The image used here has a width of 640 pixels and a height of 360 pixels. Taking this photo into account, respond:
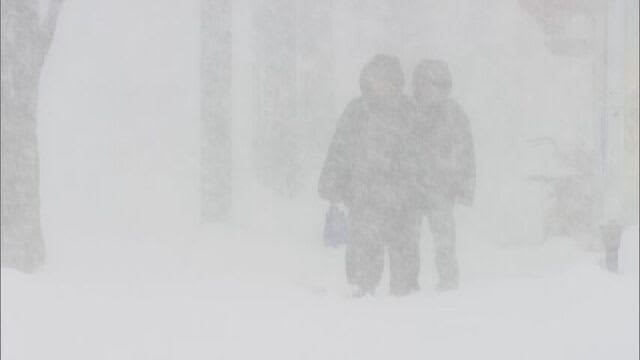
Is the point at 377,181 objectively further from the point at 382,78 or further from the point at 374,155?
the point at 382,78

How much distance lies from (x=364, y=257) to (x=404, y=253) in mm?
140

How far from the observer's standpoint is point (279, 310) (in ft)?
8.98

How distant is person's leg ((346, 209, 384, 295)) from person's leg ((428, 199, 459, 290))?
0.69 ft

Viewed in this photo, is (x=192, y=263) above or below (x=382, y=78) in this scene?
below

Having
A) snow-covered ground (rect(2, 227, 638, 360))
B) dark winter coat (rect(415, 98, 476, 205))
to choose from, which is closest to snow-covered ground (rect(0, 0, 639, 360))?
snow-covered ground (rect(2, 227, 638, 360))

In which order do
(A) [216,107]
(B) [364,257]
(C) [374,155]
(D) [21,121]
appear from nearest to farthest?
(D) [21,121], (C) [374,155], (B) [364,257], (A) [216,107]

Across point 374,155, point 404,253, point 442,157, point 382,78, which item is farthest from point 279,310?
point 382,78

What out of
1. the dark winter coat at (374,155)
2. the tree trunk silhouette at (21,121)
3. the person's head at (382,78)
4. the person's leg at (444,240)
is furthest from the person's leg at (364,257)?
the tree trunk silhouette at (21,121)

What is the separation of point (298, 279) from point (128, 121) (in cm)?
86

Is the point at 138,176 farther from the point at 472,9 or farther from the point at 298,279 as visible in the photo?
the point at 472,9

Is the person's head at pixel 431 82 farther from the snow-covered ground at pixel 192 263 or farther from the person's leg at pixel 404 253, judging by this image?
the person's leg at pixel 404 253

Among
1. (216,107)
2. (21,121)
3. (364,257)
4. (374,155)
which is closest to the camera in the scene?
(21,121)

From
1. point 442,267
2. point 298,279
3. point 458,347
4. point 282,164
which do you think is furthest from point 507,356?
point 282,164

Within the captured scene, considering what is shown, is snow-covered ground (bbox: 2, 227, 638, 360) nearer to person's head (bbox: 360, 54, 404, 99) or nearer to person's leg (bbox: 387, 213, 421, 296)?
person's leg (bbox: 387, 213, 421, 296)
